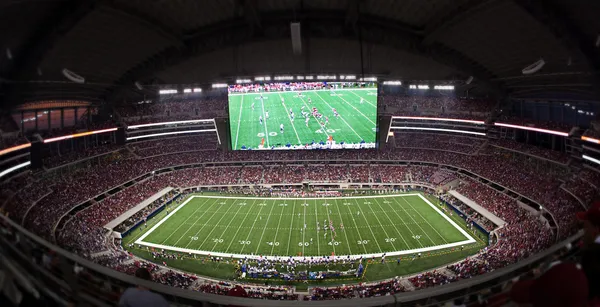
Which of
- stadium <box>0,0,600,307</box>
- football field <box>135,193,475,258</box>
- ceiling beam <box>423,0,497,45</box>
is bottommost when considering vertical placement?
football field <box>135,193,475,258</box>

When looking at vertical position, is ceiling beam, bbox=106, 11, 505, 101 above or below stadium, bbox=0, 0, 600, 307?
above

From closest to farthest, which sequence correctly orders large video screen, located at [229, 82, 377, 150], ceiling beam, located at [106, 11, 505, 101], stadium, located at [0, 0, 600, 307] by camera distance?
stadium, located at [0, 0, 600, 307] → ceiling beam, located at [106, 11, 505, 101] → large video screen, located at [229, 82, 377, 150]

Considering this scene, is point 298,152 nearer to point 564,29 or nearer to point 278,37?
point 278,37

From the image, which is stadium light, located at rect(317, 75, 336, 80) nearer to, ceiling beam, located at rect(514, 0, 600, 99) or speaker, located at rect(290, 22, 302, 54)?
speaker, located at rect(290, 22, 302, 54)

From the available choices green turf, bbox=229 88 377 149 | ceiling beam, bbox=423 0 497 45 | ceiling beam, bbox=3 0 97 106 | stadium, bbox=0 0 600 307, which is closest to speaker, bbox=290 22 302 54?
stadium, bbox=0 0 600 307

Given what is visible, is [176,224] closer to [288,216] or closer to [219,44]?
[288,216]

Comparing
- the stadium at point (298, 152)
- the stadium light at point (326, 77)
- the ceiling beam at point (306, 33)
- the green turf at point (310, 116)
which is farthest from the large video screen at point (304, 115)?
the ceiling beam at point (306, 33)

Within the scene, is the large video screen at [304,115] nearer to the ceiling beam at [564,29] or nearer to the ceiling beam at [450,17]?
the ceiling beam at [450,17]
